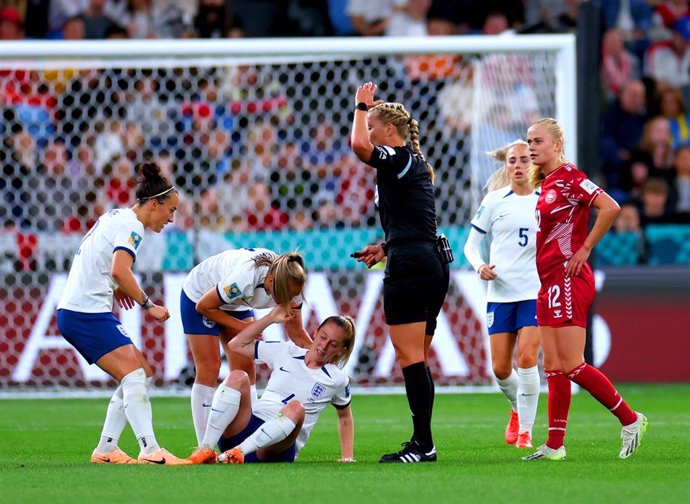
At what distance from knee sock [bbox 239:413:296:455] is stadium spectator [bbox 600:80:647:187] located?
10.0 metres

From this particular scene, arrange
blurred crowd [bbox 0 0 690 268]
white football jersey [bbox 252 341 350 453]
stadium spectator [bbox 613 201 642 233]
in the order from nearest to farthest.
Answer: white football jersey [bbox 252 341 350 453] → blurred crowd [bbox 0 0 690 268] → stadium spectator [bbox 613 201 642 233]

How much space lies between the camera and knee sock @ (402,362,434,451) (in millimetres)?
6980

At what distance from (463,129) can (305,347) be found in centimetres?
693

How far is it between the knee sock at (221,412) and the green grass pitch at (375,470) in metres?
0.36

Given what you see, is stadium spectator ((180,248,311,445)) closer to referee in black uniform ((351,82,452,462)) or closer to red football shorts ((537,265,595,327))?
referee in black uniform ((351,82,452,462))

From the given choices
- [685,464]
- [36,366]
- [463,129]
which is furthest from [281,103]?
[685,464]

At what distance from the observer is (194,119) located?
13.8 metres

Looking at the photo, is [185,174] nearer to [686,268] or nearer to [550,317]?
[686,268]

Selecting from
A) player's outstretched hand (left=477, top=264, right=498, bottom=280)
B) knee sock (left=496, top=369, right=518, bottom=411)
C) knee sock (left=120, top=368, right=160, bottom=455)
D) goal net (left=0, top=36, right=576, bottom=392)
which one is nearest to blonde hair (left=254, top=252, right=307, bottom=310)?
knee sock (left=120, top=368, right=160, bottom=455)

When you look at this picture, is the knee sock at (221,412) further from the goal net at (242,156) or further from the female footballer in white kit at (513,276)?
the goal net at (242,156)

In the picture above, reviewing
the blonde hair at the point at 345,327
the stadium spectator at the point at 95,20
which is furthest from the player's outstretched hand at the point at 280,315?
the stadium spectator at the point at 95,20

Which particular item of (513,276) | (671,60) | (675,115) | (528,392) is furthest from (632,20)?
(528,392)

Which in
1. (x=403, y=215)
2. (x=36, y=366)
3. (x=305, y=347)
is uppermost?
(x=403, y=215)

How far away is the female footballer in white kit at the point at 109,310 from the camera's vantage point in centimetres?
713
